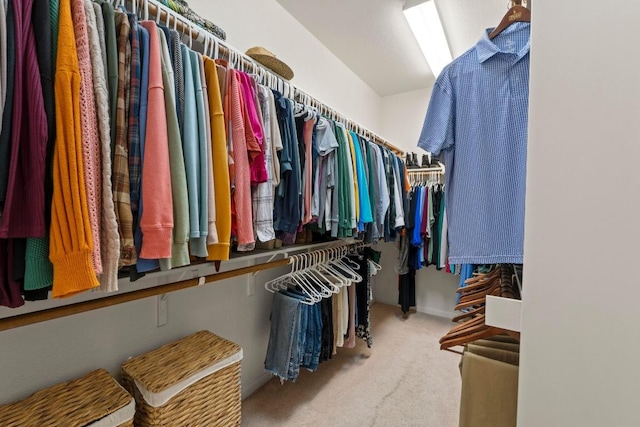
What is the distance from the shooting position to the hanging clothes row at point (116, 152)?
0.57 metres

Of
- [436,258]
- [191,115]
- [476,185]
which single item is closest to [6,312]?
[191,115]

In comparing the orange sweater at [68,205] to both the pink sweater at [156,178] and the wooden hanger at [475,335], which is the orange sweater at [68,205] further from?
the wooden hanger at [475,335]

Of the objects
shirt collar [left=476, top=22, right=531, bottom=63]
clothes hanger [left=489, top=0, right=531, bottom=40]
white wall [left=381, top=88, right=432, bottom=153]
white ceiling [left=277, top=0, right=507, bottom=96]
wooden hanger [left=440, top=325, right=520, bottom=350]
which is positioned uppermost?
white ceiling [left=277, top=0, right=507, bottom=96]

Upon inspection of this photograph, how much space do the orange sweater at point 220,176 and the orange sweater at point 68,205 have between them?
37cm

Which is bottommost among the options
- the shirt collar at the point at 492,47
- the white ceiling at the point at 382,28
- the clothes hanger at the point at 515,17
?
the shirt collar at the point at 492,47

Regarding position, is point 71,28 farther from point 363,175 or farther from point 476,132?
point 363,175

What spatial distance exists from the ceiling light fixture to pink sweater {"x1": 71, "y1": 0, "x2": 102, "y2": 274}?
2.10 metres

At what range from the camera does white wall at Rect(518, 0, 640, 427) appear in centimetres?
45

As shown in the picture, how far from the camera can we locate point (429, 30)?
7.48 ft

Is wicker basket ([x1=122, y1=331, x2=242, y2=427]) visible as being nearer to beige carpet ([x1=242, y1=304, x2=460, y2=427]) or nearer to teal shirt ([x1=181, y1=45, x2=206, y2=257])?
beige carpet ([x1=242, y1=304, x2=460, y2=427])

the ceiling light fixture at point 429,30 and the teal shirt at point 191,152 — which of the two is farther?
the ceiling light fixture at point 429,30

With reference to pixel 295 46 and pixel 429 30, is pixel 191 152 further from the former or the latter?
pixel 429 30

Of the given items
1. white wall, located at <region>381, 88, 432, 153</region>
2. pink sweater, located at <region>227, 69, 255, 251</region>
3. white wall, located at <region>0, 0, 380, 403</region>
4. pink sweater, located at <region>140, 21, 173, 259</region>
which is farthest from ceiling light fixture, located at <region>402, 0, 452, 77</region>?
pink sweater, located at <region>140, 21, 173, 259</region>

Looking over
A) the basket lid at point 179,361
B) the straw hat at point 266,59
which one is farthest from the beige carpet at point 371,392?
the straw hat at point 266,59
